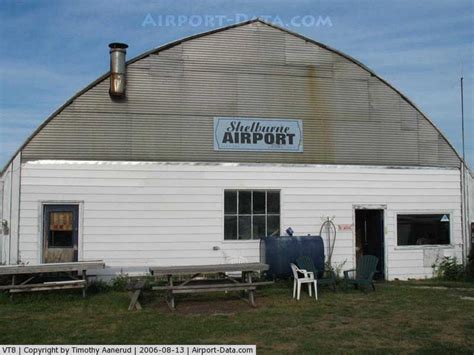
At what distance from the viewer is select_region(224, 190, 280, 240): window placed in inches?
543

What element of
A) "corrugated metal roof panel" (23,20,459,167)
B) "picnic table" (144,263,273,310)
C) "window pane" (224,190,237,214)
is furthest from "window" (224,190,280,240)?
"picnic table" (144,263,273,310)

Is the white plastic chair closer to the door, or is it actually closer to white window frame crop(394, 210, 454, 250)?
white window frame crop(394, 210, 454, 250)

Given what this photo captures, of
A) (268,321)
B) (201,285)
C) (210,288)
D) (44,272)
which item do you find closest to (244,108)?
(201,285)

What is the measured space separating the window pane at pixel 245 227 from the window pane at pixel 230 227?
0.16m

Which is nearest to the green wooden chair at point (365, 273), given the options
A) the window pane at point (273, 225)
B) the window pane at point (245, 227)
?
the window pane at point (273, 225)

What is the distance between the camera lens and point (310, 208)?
14242mm

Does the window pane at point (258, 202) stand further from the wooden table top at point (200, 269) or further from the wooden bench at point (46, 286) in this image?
the wooden bench at point (46, 286)

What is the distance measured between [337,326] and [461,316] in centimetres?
244

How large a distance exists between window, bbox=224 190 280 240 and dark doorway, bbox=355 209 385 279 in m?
2.84

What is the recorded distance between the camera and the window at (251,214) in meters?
13.8

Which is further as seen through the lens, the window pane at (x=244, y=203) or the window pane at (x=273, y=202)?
the window pane at (x=273, y=202)

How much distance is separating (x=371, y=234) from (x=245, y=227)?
12.8 feet

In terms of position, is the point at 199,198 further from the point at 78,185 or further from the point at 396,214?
the point at 396,214

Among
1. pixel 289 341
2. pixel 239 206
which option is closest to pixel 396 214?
pixel 239 206
